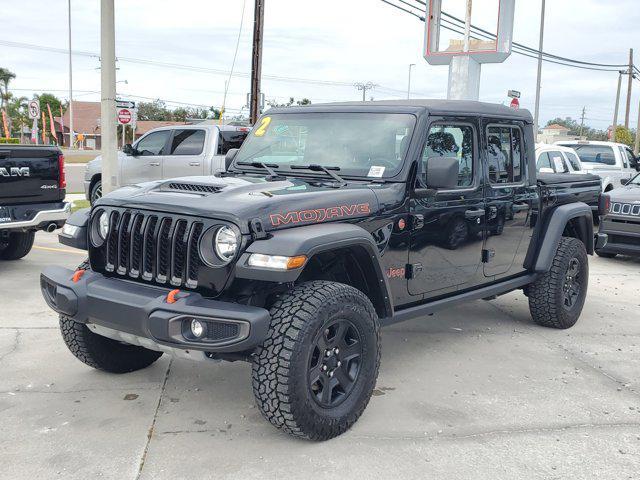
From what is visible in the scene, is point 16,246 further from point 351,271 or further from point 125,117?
point 125,117

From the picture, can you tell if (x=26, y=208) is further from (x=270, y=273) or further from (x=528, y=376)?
(x=528, y=376)

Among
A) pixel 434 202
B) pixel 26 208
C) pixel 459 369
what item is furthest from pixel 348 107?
pixel 26 208

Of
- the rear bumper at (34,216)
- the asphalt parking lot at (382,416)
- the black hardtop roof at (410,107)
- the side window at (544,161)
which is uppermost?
the black hardtop roof at (410,107)

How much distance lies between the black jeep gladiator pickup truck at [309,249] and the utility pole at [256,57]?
12.3m

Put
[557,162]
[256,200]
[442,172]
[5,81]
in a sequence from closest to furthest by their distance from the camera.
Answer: [256,200] < [442,172] < [557,162] < [5,81]

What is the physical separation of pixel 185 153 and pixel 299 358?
866cm

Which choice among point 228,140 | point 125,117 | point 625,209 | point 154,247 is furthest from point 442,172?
point 125,117

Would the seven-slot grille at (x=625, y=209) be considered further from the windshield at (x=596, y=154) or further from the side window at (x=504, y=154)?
the windshield at (x=596, y=154)

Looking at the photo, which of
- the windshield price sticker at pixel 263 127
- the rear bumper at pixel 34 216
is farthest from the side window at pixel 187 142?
the windshield price sticker at pixel 263 127

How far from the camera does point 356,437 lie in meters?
3.71

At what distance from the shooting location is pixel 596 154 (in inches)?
642

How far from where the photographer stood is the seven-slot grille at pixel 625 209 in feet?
30.3

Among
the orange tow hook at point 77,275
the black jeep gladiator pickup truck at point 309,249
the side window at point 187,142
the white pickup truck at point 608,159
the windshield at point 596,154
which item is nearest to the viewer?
the black jeep gladiator pickup truck at point 309,249

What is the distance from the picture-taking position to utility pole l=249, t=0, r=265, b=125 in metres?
17.0
